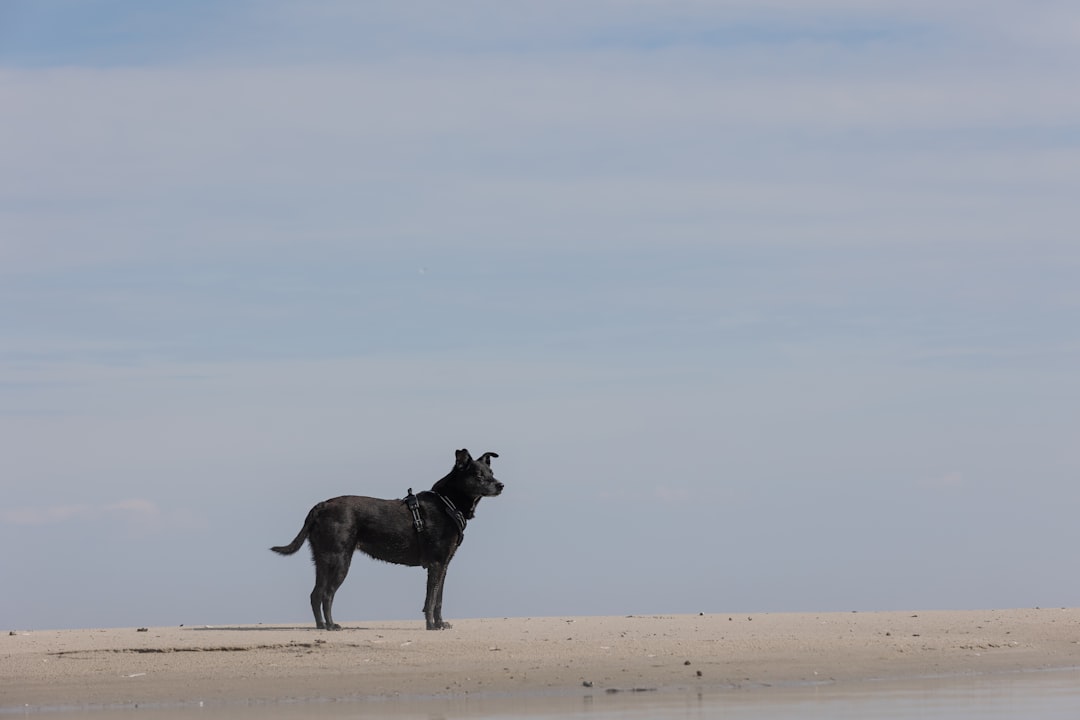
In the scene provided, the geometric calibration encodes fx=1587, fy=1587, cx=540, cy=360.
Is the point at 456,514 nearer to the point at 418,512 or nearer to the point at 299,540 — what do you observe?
the point at 418,512

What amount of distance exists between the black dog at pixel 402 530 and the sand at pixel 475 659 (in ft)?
2.30

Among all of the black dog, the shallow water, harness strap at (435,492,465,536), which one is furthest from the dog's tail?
the shallow water

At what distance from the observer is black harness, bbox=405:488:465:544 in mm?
21641

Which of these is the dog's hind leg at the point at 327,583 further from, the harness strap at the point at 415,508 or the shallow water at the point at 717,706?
the shallow water at the point at 717,706

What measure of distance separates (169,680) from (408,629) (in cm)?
445

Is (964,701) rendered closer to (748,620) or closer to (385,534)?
(748,620)

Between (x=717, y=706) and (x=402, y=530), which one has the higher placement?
(x=402, y=530)

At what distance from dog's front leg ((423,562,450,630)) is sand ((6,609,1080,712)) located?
304 mm

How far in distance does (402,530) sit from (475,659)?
3078 mm

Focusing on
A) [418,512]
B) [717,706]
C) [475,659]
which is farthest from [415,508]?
[717,706]

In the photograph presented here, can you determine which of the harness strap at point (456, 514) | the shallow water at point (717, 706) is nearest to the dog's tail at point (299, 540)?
the harness strap at point (456, 514)

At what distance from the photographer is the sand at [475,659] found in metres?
17.9

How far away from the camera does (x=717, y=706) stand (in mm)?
16891

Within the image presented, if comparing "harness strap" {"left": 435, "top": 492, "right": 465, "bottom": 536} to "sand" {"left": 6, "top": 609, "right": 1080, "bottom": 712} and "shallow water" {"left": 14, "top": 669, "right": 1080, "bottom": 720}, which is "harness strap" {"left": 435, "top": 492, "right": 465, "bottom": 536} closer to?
"sand" {"left": 6, "top": 609, "right": 1080, "bottom": 712}
